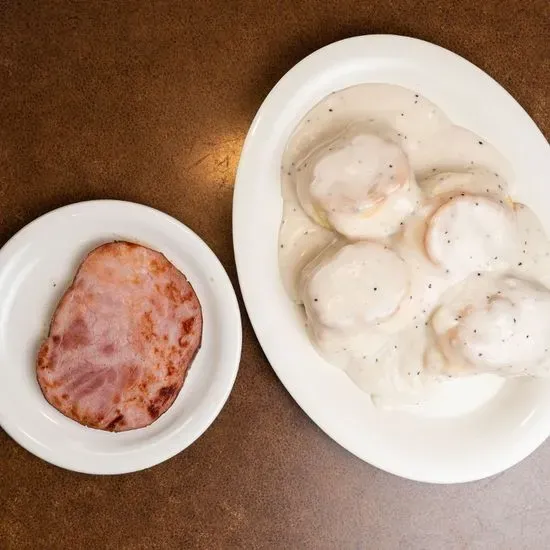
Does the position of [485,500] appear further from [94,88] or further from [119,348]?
[94,88]

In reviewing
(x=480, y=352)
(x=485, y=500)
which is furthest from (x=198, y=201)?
(x=485, y=500)

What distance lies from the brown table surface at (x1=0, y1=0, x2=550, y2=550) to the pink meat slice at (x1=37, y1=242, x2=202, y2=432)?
0.16m

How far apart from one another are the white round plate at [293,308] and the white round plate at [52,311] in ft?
0.30

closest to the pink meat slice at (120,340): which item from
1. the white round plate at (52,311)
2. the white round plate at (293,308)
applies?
the white round plate at (52,311)

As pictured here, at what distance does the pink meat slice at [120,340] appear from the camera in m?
1.32

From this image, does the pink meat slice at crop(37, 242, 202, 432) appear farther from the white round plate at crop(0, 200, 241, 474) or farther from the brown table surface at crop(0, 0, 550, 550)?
Result: the brown table surface at crop(0, 0, 550, 550)

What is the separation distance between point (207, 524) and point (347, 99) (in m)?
0.96

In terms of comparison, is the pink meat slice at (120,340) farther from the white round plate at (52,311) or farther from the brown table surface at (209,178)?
the brown table surface at (209,178)

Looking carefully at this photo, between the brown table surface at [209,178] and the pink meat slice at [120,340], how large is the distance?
0.16 metres

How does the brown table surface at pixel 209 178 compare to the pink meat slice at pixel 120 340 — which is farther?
the brown table surface at pixel 209 178

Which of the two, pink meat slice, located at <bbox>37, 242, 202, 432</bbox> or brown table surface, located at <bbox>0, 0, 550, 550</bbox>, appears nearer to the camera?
pink meat slice, located at <bbox>37, 242, 202, 432</bbox>

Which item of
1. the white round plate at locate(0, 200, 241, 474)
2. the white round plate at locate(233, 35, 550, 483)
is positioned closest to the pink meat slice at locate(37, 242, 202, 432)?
the white round plate at locate(0, 200, 241, 474)

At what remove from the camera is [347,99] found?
1363mm

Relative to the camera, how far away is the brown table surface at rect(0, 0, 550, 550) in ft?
4.66
